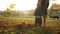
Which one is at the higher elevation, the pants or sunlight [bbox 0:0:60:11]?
sunlight [bbox 0:0:60:11]

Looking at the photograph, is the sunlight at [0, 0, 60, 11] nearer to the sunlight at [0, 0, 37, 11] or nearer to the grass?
the sunlight at [0, 0, 37, 11]

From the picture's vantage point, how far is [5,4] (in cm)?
179

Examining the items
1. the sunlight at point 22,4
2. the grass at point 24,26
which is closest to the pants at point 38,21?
the grass at point 24,26

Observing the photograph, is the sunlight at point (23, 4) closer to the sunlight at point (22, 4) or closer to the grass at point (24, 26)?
the sunlight at point (22, 4)

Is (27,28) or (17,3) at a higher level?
(17,3)

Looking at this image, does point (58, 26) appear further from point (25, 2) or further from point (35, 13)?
point (25, 2)

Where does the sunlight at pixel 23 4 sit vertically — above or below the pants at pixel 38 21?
above

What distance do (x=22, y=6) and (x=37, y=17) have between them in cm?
23

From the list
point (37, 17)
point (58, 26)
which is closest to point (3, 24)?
point (37, 17)

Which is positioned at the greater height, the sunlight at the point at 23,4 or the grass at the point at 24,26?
the sunlight at the point at 23,4

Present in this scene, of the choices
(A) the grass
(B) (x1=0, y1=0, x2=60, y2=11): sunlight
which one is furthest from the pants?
(B) (x1=0, y1=0, x2=60, y2=11): sunlight

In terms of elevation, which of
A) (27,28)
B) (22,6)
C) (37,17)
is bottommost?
(27,28)

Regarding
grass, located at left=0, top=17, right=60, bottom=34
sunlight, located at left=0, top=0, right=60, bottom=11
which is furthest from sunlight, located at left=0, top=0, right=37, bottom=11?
grass, located at left=0, top=17, right=60, bottom=34

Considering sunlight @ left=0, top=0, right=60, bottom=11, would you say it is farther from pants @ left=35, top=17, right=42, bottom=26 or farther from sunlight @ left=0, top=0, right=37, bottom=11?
pants @ left=35, top=17, right=42, bottom=26
